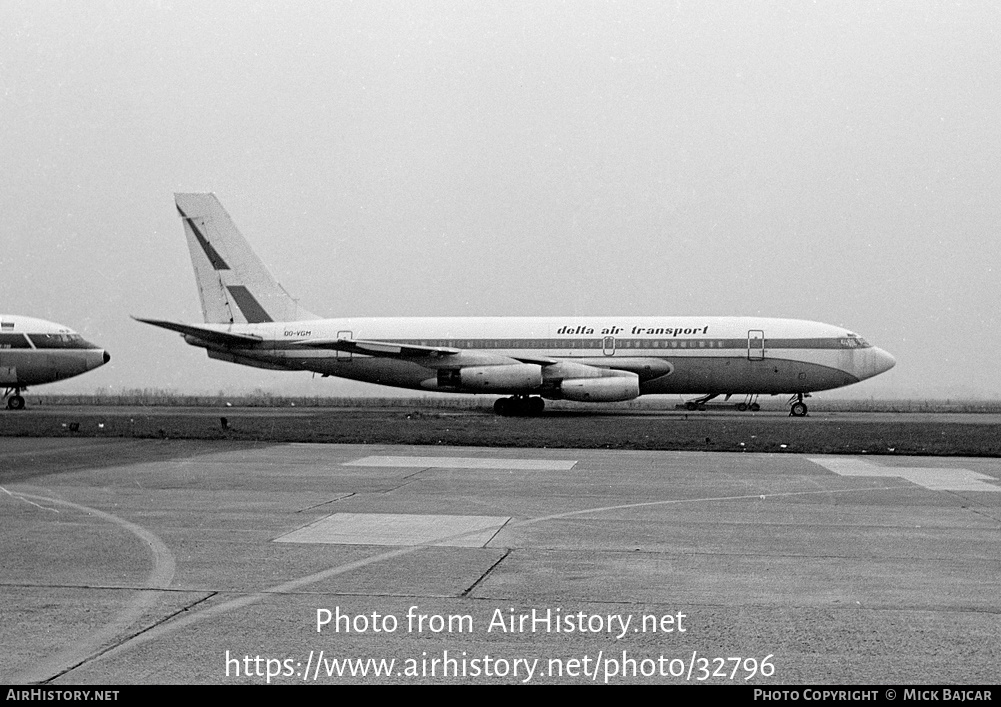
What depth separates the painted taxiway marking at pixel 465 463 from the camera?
1500 cm

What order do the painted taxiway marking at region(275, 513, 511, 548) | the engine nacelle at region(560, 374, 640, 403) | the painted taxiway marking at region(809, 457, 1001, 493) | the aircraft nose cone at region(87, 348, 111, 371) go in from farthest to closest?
1. the aircraft nose cone at region(87, 348, 111, 371)
2. the engine nacelle at region(560, 374, 640, 403)
3. the painted taxiway marking at region(809, 457, 1001, 493)
4. the painted taxiway marking at region(275, 513, 511, 548)

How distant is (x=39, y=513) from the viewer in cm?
977

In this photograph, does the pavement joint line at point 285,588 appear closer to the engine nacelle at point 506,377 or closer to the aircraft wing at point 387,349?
the engine nacelle at point 506,377

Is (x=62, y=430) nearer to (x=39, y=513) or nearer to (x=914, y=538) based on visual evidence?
(x=39, y=513)

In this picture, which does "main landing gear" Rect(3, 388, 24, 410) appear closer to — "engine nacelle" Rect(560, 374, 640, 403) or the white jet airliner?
the white jet airliner

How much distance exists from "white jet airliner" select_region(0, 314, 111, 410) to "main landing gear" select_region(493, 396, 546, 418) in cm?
1783

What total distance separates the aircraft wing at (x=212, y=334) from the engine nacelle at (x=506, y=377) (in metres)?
8.45

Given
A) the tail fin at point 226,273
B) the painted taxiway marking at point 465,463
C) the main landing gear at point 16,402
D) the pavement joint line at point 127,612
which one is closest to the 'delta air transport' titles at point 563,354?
the tail fin at point 226,273

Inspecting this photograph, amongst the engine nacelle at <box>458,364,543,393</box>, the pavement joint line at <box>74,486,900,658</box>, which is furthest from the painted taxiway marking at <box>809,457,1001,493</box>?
the engine nacelle at <box>458,364,543,393</box>

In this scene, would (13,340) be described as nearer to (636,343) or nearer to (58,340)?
(58,340)

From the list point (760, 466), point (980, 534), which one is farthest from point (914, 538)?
point (760, 466)

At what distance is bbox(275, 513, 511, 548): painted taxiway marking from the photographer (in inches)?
330
